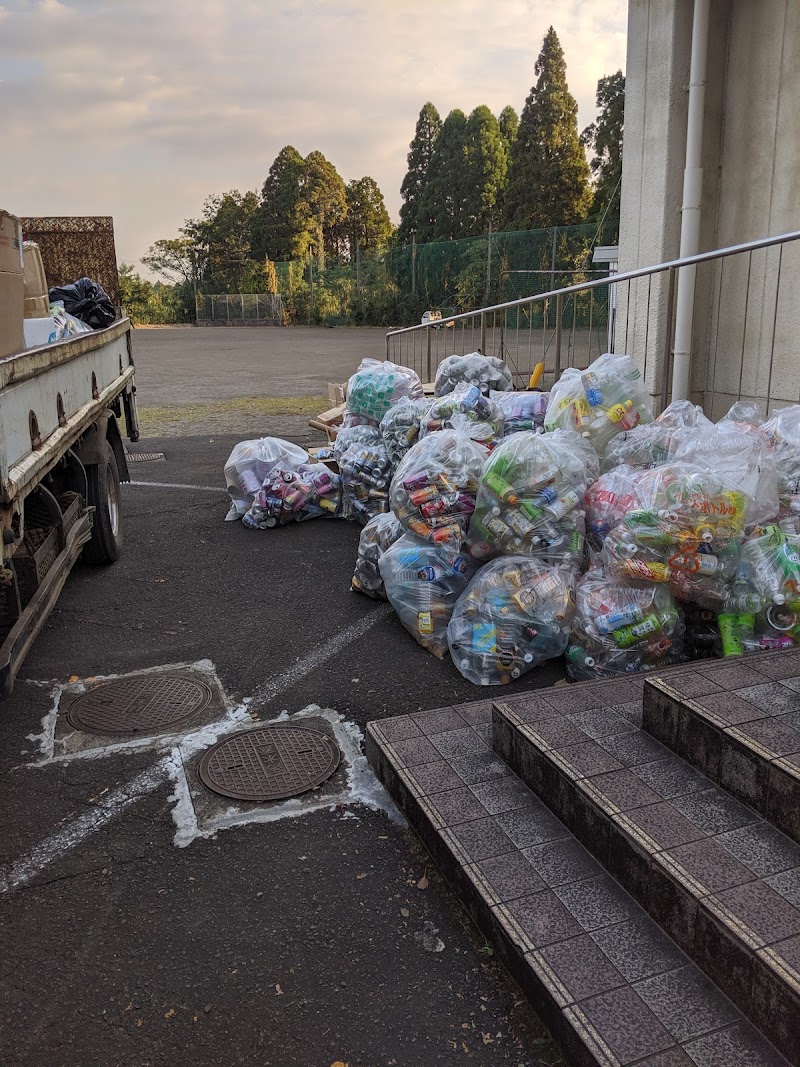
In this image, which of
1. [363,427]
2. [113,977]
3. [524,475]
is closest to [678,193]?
[363,427]

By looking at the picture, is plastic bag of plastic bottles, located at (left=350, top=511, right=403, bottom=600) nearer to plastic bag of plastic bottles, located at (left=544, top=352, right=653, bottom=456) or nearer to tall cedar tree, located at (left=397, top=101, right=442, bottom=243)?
plastic bag of plastic bottles, located at (left=544, top=352, right=653, bottom=456)

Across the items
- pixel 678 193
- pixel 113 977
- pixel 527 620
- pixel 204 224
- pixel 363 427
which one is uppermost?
pixel 204 224

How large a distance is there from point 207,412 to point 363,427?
6848 mm

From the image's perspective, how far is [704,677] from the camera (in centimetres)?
304

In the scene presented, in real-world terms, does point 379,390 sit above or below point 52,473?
above

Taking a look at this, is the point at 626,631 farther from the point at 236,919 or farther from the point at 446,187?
the point at 446,187

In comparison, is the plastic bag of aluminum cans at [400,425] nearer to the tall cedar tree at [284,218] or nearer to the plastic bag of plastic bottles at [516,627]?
the plastic bag of plastic bottles at [516,627]

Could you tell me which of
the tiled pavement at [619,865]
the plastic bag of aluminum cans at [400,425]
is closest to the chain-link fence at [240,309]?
the plastic bag of aluminum cans at [400,425]

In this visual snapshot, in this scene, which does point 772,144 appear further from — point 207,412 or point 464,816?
point 207,412

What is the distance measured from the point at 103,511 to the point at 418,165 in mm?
41534

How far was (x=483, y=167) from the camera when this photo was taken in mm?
38875

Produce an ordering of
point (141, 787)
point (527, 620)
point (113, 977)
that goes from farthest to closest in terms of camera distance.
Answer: point (527, 620) → point (141, 787) → point (113, 977)

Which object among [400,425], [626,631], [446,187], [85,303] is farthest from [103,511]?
[446,187]

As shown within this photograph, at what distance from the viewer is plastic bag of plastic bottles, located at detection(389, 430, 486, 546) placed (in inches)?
175
